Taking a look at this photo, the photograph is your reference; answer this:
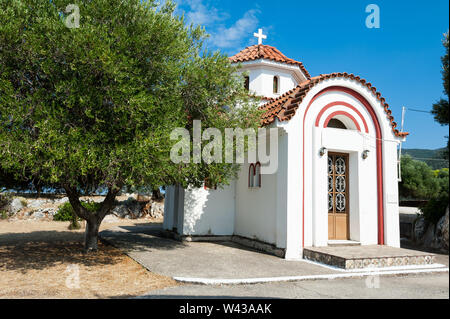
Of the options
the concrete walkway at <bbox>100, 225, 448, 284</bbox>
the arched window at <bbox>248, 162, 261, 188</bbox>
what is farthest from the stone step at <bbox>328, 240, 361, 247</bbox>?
the arched window at <bbox>248, 162, 261, 188</bbox>

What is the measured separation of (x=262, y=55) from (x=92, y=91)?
9.35 meters

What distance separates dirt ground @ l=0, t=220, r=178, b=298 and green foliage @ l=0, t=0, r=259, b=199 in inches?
89.0

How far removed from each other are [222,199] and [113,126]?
675 centimetres

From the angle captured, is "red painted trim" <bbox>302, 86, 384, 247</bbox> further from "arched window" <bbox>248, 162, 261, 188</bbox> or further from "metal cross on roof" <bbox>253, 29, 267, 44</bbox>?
"metal cross on roof" <bbox>253, 29, 267, 44</bbox>

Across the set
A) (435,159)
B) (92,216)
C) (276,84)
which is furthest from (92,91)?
(435,159)

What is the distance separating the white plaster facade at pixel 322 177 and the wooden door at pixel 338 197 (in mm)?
186

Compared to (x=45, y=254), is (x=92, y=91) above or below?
above

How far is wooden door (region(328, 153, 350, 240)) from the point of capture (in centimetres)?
1102

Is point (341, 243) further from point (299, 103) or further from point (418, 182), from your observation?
point (418, 182)

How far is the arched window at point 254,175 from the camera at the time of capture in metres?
12.2

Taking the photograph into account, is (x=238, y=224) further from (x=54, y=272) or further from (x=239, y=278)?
(x=54, y=272)

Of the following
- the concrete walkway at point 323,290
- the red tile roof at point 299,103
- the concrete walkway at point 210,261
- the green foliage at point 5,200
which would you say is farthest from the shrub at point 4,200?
the concrete walkway at point 323,290

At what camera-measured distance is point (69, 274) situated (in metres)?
7.99

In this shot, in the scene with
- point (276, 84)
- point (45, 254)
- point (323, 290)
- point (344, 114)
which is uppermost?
point (276, 84)
